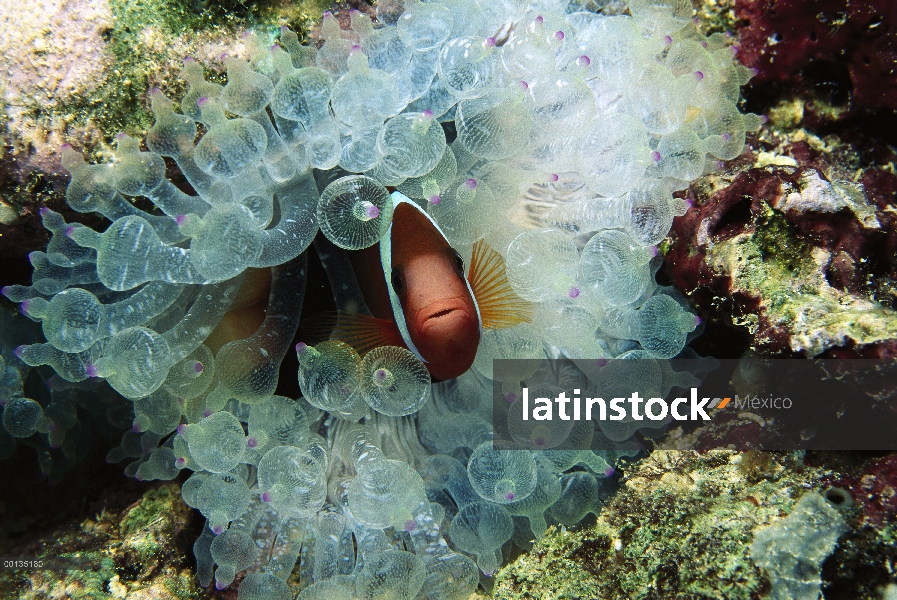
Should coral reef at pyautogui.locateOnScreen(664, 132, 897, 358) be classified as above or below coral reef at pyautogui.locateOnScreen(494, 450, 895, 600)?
above

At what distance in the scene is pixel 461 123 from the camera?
51.8 inches

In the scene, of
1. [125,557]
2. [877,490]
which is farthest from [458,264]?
[125,557]

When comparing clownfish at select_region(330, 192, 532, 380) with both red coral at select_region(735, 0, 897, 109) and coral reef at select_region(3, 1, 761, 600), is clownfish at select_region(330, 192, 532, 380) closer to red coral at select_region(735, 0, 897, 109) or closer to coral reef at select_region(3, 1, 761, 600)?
coral reef at select_region(3, 1, 761, 600)

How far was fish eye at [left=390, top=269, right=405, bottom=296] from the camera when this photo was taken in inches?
51.4

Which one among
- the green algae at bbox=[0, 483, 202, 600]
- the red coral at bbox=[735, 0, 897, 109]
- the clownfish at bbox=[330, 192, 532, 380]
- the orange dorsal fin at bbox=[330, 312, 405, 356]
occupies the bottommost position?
the green algae at bbox=[0, 483, 202, 600]

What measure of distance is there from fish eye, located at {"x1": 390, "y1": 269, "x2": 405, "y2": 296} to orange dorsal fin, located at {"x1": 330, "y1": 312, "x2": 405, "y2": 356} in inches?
3.9

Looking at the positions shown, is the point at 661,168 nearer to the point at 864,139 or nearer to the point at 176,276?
the point at 864,139

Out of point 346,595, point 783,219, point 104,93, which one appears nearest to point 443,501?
point 346,595

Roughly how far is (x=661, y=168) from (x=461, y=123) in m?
0.58

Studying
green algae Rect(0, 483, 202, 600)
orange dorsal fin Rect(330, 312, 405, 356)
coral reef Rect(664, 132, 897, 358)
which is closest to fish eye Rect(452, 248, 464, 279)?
orange dorsal fin Rect(330, 312, 405, 356)

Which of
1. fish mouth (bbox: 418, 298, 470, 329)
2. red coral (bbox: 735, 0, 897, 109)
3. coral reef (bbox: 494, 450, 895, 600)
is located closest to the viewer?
coral reef (bbox: 494, 450, 895, 600)

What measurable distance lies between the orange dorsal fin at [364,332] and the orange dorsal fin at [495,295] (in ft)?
0.75

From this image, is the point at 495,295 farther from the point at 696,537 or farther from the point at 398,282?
the point at 696,537

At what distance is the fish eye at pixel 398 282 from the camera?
1.31 meters
